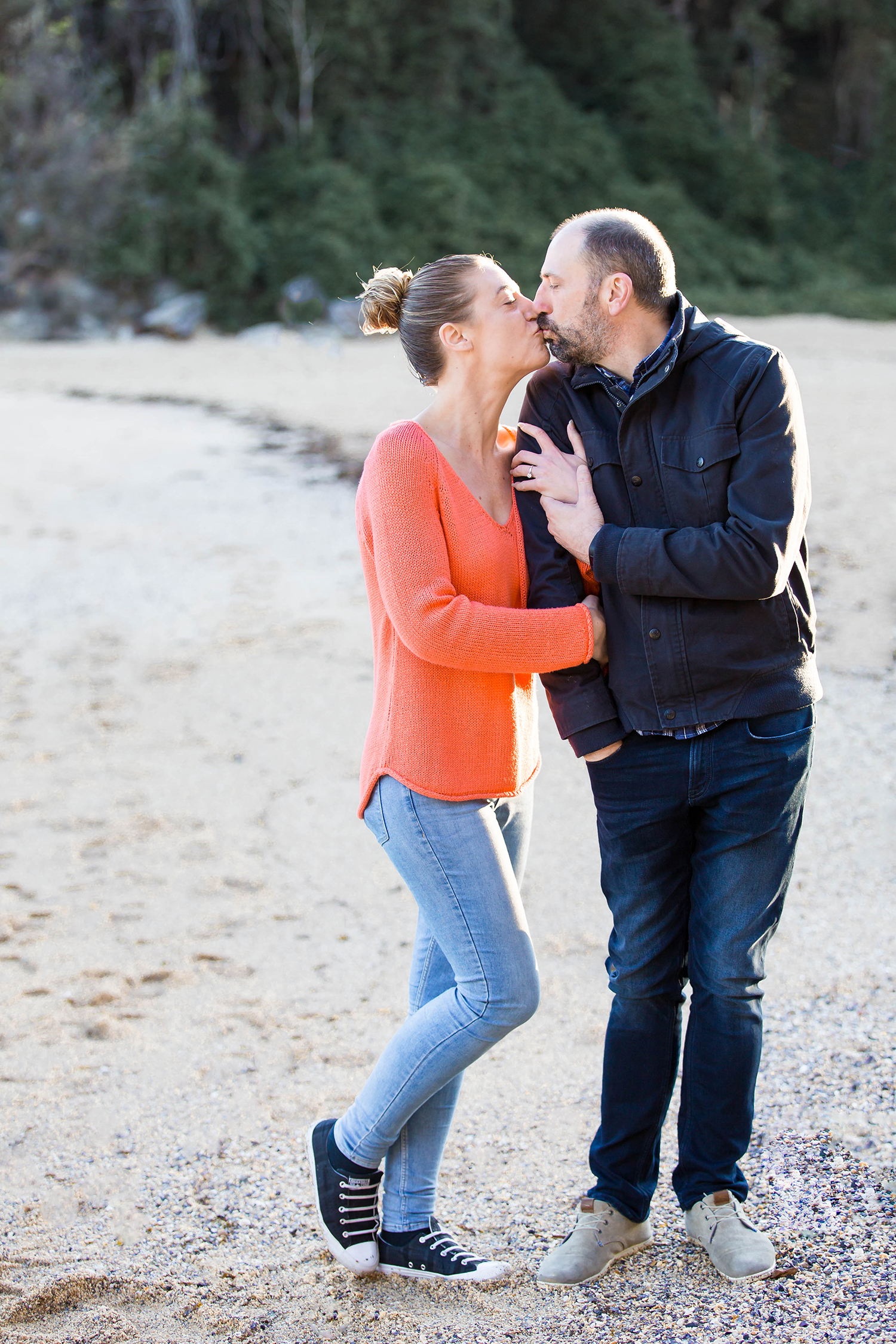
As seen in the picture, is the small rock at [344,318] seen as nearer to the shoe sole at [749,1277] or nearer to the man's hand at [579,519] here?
the man's hand at [579,519]

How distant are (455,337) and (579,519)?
15.8 inches

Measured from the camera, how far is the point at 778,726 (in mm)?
2199

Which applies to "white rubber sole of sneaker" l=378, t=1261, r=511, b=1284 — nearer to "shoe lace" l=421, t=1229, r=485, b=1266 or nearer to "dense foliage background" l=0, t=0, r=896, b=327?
"shoe lace" l=421, t=1229, r=485, b=1266

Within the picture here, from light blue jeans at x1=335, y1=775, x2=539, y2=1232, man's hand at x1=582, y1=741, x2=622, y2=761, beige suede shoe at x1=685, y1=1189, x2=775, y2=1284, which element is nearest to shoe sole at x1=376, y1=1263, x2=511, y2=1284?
light blue jeans at x1=335, y1=775, x2=539, y2=1232

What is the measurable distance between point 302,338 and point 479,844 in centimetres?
2056

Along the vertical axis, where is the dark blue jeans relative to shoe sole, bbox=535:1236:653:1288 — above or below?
above

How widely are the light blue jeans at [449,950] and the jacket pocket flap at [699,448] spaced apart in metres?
0.69

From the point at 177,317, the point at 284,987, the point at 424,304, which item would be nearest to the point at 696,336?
the point at 424,304

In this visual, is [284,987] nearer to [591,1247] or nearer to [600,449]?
[591,1247]

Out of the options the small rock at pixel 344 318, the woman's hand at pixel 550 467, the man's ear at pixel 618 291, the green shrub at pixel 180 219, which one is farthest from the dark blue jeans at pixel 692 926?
the green shrub at pixel 180 219

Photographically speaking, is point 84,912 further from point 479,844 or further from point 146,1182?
point 479,844

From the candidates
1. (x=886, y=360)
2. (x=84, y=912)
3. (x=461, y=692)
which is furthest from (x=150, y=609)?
(x=886, y=360)

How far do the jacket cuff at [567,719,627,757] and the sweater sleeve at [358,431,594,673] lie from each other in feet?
0.50

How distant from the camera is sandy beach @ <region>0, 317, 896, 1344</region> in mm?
2316
